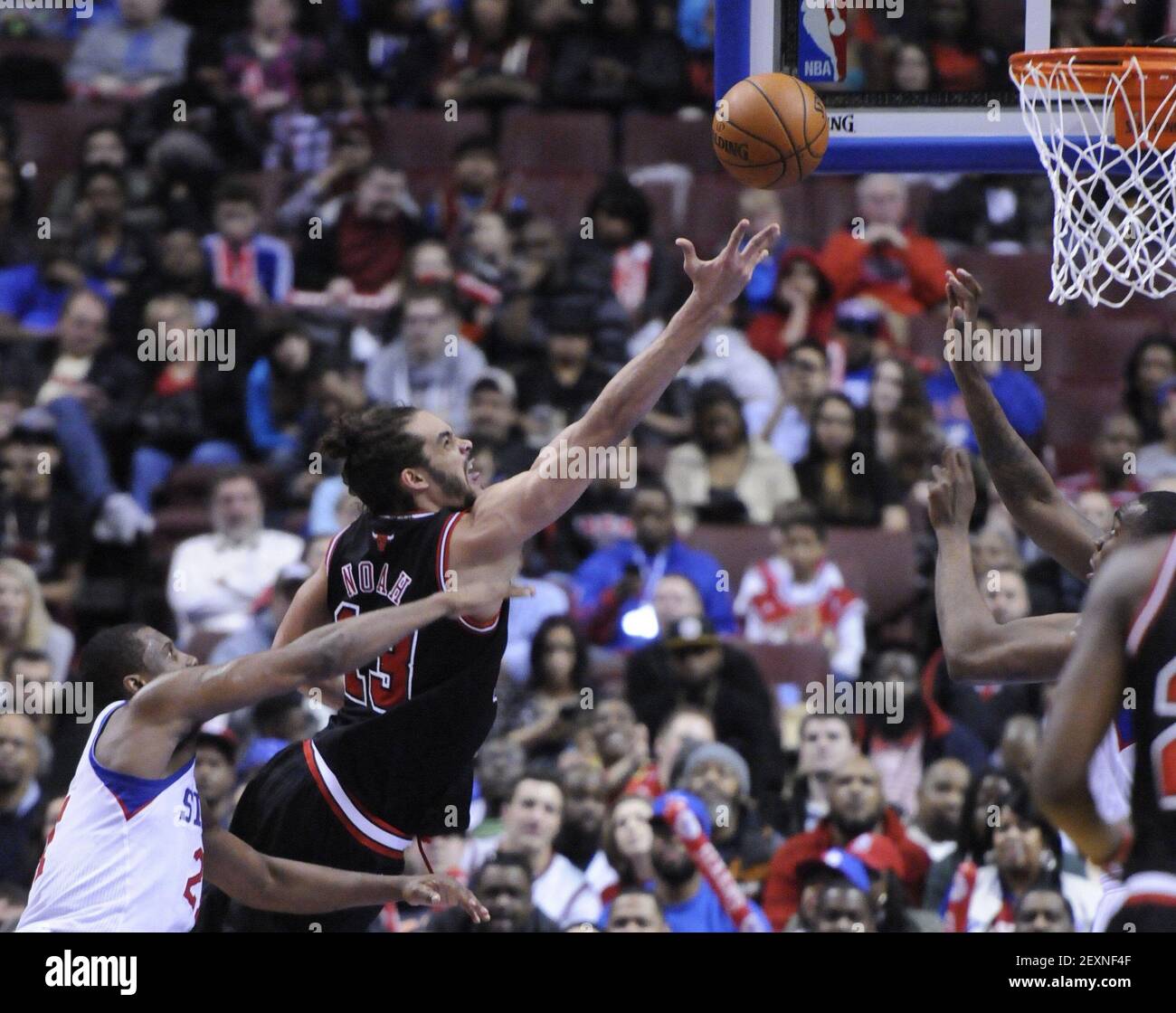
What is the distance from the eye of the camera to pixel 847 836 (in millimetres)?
7316

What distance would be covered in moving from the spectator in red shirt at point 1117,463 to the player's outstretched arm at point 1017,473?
12.5ft

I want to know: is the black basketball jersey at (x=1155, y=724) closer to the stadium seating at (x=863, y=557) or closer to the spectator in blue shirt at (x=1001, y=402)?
the stadium seating at (x=863, y=557)

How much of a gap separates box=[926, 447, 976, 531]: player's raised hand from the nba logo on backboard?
162 cm

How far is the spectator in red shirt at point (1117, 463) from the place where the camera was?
9.02 meters

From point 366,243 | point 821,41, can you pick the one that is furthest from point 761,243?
point 366,243

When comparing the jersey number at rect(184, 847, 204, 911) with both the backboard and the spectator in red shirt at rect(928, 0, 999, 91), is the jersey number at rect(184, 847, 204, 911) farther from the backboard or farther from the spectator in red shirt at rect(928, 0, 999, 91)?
the spectator in red shirt at rect(928, 0, 999, 91)

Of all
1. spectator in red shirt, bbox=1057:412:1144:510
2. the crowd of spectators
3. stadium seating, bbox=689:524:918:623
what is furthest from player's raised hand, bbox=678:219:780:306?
spectator in red shirt, bbox=1057:412:1144:510

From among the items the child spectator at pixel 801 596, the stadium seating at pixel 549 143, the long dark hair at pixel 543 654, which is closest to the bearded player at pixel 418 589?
the long dark hair at pixel 543 654

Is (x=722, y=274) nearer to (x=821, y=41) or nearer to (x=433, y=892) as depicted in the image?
(x=821, y=41)

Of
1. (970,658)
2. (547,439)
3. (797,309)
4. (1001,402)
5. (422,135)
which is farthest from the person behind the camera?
(422,135)

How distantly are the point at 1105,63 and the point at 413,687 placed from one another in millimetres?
2652

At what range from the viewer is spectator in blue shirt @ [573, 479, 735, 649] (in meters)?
8.62
